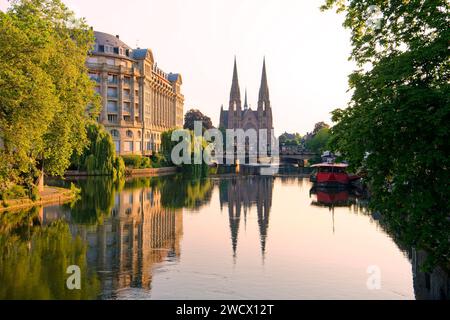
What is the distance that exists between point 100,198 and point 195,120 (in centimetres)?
12401

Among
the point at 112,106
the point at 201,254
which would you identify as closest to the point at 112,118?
the point at 112,106

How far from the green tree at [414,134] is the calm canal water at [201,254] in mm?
4276

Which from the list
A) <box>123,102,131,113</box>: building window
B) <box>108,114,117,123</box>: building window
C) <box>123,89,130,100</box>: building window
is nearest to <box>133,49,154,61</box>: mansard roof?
<box>123,89,130,100</box>: building window

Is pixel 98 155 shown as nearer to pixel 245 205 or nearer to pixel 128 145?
pixel 245 205

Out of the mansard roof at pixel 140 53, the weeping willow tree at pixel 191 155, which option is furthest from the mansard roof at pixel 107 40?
the weeping willow tree at pixel 191 155

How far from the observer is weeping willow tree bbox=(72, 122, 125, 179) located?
71.7m

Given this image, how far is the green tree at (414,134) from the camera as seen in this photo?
13.5 meters

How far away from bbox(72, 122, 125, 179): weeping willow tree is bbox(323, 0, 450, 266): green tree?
5927 cm

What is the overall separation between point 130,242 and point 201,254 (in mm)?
4516

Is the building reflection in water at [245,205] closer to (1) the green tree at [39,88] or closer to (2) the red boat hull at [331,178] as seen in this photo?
(2) the red boat hull at [331,178]

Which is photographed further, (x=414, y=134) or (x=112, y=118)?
(x=112, y=118)

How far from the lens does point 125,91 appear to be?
109 m

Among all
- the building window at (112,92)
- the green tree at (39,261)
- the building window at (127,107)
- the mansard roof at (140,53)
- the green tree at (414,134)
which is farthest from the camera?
the mansard roof at (140,53)
